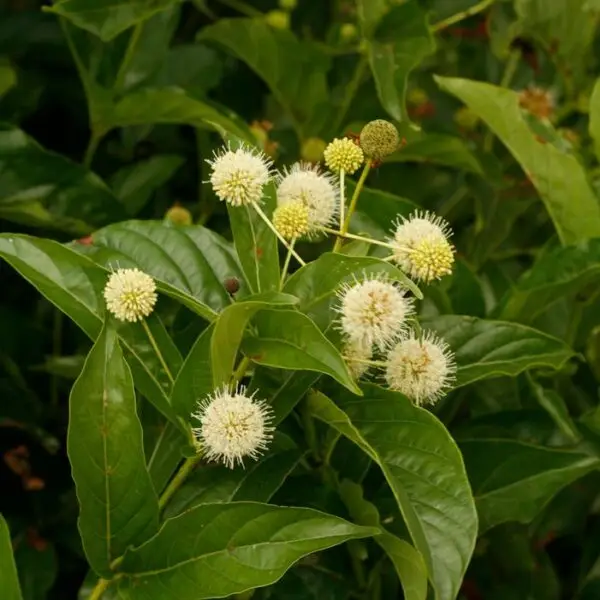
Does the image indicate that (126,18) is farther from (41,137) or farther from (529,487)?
(529,487)

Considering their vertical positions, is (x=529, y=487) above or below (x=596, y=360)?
below

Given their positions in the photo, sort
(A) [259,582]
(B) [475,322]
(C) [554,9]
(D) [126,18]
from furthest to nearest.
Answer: (C) [554,9] < (D) [126,18] < (B) [475,322] < (A) [259,582]

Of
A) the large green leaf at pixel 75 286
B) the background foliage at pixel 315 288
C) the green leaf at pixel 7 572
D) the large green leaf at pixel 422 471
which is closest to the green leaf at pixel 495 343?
the background foliage at pixel 315 288

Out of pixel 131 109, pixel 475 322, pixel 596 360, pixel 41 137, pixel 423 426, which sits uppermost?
pixel 41 137

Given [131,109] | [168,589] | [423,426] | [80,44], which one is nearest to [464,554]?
[423,426]

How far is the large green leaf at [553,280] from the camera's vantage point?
0.80 metres

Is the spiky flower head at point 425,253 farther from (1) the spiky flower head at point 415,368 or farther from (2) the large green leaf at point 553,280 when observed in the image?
(2) the large green leaf at point 553,280

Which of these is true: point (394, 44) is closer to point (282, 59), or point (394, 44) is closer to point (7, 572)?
point (282, 59)

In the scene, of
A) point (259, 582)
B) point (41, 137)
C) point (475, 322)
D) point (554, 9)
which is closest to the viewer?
point (259, 582)

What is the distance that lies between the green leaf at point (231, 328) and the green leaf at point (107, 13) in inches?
16.9

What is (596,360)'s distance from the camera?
0.94m

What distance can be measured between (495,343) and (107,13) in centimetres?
50

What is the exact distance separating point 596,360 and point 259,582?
48 centimetres

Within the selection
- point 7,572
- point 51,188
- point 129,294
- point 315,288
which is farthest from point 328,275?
point 51,188
